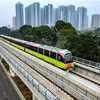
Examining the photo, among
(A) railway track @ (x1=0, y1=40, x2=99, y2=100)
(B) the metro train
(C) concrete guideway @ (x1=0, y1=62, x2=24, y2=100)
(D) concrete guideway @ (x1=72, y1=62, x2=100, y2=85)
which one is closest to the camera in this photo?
(A) railway track @ (x1=0, y1=40, x2=99, y2=100)

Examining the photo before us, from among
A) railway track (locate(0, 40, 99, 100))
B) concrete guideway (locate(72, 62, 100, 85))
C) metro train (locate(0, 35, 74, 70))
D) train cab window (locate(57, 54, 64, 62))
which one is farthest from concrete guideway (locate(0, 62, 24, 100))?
concrete guideway (locate(72, 62, 100, 85))

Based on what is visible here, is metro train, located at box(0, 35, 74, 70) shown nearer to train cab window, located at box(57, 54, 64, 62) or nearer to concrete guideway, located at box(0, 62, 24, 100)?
train cab window, located at box(57, 54, 64, 62)

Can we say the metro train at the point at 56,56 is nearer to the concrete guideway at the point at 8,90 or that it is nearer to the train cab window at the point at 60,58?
the train cab window at the point at 60,58

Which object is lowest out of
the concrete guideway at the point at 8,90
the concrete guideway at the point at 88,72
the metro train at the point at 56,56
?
the concrete guideway at the point at 8,90

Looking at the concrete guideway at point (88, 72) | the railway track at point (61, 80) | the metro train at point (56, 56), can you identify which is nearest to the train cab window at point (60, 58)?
the metro train at point (56, 56)

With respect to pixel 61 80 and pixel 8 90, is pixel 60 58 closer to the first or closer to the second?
pixel 61 80

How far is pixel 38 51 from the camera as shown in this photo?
108 ft

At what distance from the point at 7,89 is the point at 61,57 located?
656 inches

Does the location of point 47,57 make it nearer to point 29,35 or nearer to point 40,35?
point 40,35

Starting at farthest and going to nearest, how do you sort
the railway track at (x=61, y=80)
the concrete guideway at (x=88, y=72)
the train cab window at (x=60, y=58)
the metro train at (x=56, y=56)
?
the train cab window at (x=60, y=58) → the metro train at (x=56, y=56) → the concrete guideway at (x=88, y=72) → the railway track at (x=61, y=80)

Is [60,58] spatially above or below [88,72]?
above

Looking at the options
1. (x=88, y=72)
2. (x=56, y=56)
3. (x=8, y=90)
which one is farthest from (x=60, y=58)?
(x=8, y=90)

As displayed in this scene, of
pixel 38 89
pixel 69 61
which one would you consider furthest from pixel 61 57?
pixel 38 89

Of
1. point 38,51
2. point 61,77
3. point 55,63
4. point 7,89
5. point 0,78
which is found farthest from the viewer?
point 0,78
